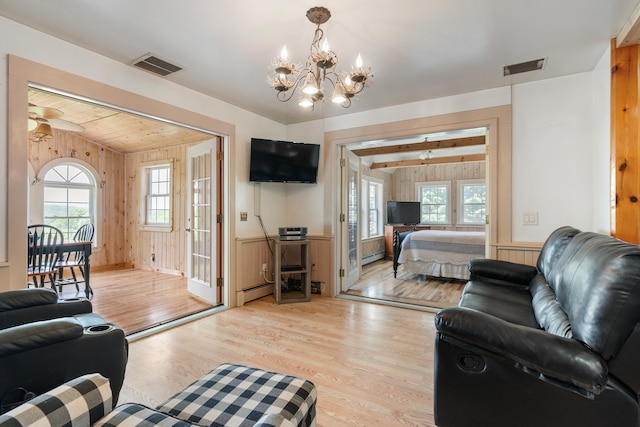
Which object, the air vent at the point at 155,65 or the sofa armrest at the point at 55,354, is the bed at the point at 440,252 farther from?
the sofa armrest at the point at 55,354

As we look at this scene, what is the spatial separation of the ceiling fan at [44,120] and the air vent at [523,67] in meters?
4.31

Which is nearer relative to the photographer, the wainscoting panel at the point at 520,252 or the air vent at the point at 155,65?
the air vent at the point at 155,65

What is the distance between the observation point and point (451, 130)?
11.4ft

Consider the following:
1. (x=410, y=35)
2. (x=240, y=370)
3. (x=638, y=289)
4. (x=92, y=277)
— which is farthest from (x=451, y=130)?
(x=92, y=277)

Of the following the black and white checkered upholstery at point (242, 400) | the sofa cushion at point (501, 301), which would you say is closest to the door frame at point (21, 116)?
the black and white checkered upholstery at point (242, 400)

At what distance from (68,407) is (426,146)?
19.0 ft

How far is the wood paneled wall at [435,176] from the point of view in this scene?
7781 millimetres

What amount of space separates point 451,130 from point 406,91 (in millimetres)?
655

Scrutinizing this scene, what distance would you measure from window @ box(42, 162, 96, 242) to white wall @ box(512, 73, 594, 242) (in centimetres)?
679

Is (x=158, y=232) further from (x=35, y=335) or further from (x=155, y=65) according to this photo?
(x=35, y=335)

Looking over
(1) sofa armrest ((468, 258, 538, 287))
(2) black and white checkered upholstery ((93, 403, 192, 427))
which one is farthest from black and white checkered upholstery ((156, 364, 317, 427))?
(1) sofa armrest ((468, 258, 538, 287))

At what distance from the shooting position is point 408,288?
15.4ft

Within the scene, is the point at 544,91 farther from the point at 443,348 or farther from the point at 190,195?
the point at 190,195

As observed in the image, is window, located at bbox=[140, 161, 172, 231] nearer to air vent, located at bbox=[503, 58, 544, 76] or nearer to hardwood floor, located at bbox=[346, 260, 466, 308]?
hardwood floor, located at bbox=[346, 260, 466, 308]
